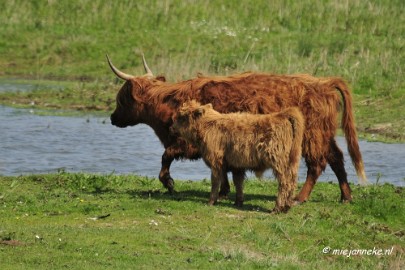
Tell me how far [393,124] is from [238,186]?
8.23 meters

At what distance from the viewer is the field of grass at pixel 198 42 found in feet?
74.3

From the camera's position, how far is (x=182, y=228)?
10383 millimetres

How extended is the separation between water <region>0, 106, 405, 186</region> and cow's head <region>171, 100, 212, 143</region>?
131 inches

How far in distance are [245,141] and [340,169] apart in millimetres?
1733

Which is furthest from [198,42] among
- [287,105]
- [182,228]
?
[182,228]

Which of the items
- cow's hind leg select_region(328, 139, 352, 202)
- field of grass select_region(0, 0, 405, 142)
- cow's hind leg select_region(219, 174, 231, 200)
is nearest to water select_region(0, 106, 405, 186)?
cow's hind leg select_region(328, 139, 352, 202)

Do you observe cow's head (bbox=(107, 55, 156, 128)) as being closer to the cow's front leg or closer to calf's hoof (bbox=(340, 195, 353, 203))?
the cow's front leg

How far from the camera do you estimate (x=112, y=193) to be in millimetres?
12570

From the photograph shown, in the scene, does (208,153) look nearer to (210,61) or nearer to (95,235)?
(95,235)

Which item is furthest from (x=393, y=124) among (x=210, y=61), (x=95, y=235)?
(x=95, y=235)

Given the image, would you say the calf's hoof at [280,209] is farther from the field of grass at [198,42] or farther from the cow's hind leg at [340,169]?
the field of grass at [198,42]

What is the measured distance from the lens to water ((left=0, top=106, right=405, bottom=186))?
15.9m

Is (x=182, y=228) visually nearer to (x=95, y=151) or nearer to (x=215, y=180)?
(x=215, y=180)

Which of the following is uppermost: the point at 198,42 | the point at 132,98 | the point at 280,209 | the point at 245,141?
the point at 245,141
